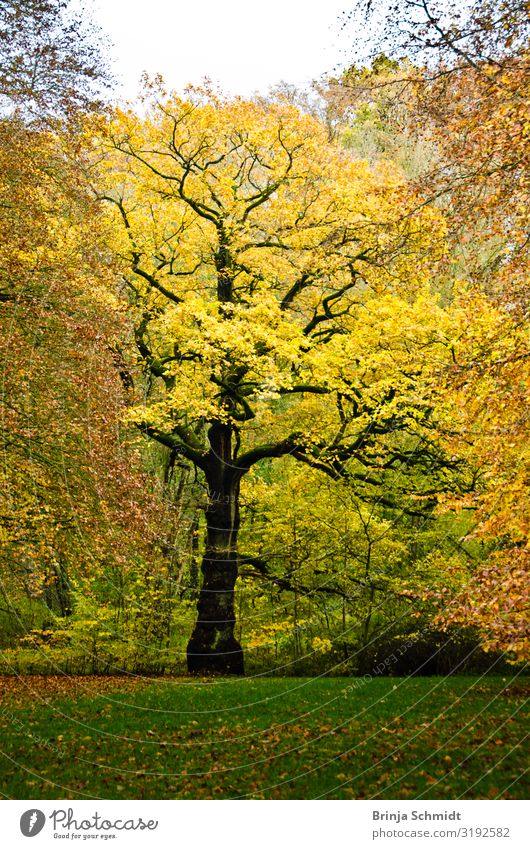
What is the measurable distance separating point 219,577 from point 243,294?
7.11 meters

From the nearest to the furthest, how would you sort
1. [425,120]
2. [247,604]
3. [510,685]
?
1. [425,120]
2. [510,685]
3. [247,604]

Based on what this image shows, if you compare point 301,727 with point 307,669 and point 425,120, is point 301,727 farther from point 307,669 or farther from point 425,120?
point 307,669

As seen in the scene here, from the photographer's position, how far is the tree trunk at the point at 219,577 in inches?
733

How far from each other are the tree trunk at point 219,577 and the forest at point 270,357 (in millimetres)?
68

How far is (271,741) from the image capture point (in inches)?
405

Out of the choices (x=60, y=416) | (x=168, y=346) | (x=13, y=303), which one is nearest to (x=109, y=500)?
(x=60, y=416)

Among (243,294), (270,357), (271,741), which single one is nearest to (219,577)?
(270,357)

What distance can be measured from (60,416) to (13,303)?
1924 mm

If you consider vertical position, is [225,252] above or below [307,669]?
above

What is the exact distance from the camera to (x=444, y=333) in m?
15.6
